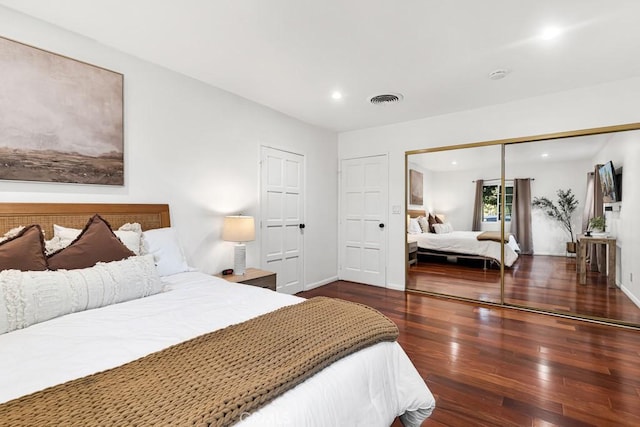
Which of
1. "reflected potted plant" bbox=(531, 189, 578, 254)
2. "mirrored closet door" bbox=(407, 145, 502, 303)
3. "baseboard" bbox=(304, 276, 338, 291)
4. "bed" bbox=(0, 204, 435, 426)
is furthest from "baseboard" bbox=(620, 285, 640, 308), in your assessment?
"baseboard" bbox=(304, 276, 338, 291)

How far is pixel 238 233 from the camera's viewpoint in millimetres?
3109

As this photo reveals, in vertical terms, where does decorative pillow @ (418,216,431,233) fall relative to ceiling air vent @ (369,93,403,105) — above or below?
below

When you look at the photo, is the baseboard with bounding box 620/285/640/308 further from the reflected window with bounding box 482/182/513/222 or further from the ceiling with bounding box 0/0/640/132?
the ceiling with bounding box 0/0/640/132

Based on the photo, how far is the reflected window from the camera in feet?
12.7

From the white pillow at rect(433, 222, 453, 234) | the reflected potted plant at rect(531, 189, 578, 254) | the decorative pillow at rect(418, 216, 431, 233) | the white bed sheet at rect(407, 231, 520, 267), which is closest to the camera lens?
the reflected potted plant at rect(531, 189, 578, 254)

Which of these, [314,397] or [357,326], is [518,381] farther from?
[314,397]

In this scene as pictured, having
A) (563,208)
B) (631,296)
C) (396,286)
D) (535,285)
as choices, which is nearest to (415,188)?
(396,286)

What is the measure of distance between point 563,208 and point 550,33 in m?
2.22

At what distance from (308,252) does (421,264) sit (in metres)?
1.72

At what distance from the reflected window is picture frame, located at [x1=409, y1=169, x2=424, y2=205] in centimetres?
82

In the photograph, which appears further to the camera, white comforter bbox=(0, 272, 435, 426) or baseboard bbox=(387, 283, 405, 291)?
baseboard bbox=(387, 283, 405, 291)

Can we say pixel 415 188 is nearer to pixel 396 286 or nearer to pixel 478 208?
pixel 478 208

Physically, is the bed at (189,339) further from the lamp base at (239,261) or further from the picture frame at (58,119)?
the lamp base at (239,261)

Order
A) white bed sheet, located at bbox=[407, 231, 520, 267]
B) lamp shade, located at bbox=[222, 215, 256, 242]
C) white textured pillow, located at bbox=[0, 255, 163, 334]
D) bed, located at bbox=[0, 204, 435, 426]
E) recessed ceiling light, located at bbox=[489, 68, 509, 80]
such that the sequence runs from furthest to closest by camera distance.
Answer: white bed sheet, located at bbox=[407, 231, 520, 267] < lamp shade, located at bbox=[222, 215, 256, 242] < recessed ceiling light, located at bbox=[489, 68, 509, 80] < white textured pillow, located at bbox=[0, 255, 163, 334] < bed, located at bbox=[0, 204, 435, 426]
